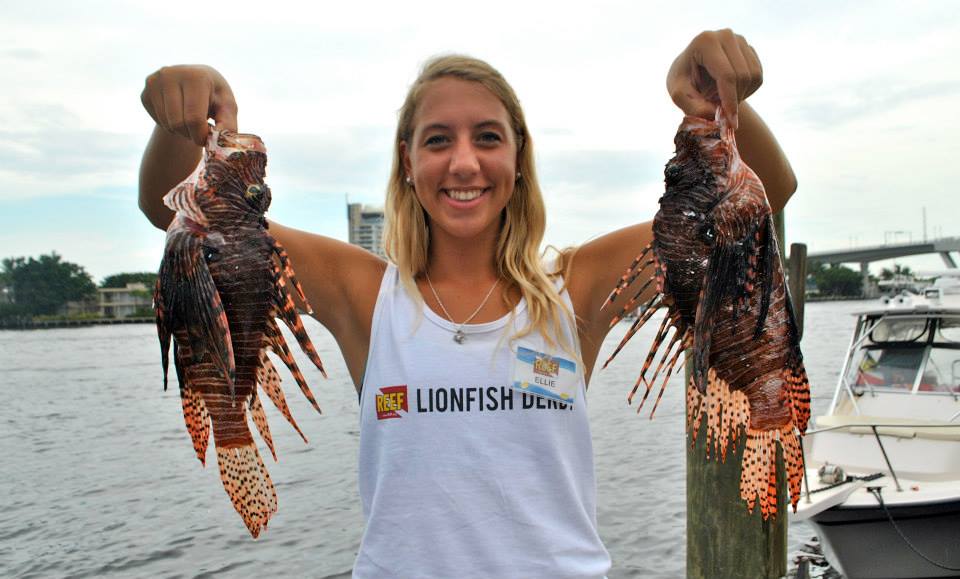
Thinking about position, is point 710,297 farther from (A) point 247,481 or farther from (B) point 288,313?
(A) point 247,481

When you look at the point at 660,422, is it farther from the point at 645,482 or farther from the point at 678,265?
the point at 678,265

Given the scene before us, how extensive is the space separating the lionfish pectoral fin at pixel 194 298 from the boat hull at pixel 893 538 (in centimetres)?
838

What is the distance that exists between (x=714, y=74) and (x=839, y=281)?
117517mm

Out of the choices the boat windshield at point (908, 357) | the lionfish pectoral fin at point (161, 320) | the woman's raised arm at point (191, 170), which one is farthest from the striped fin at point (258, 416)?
the boat windshield at point (908, 357)

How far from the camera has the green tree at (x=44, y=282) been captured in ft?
277

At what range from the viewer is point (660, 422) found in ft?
64.9

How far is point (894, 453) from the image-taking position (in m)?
9.13

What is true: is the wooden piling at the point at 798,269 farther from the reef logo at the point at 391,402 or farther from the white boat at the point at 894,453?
the reef logo at the point at 391,402

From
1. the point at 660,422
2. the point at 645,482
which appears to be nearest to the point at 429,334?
the point at 645,482

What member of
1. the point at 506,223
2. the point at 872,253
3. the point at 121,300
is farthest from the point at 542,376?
the point at 121,300

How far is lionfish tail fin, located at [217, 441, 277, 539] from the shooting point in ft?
7.13

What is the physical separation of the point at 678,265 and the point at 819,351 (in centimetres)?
3712

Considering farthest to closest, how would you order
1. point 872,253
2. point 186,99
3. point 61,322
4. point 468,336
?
point 61,322 < point 872,253 < point 468,336 < point 186,99

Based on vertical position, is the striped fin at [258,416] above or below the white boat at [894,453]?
above
